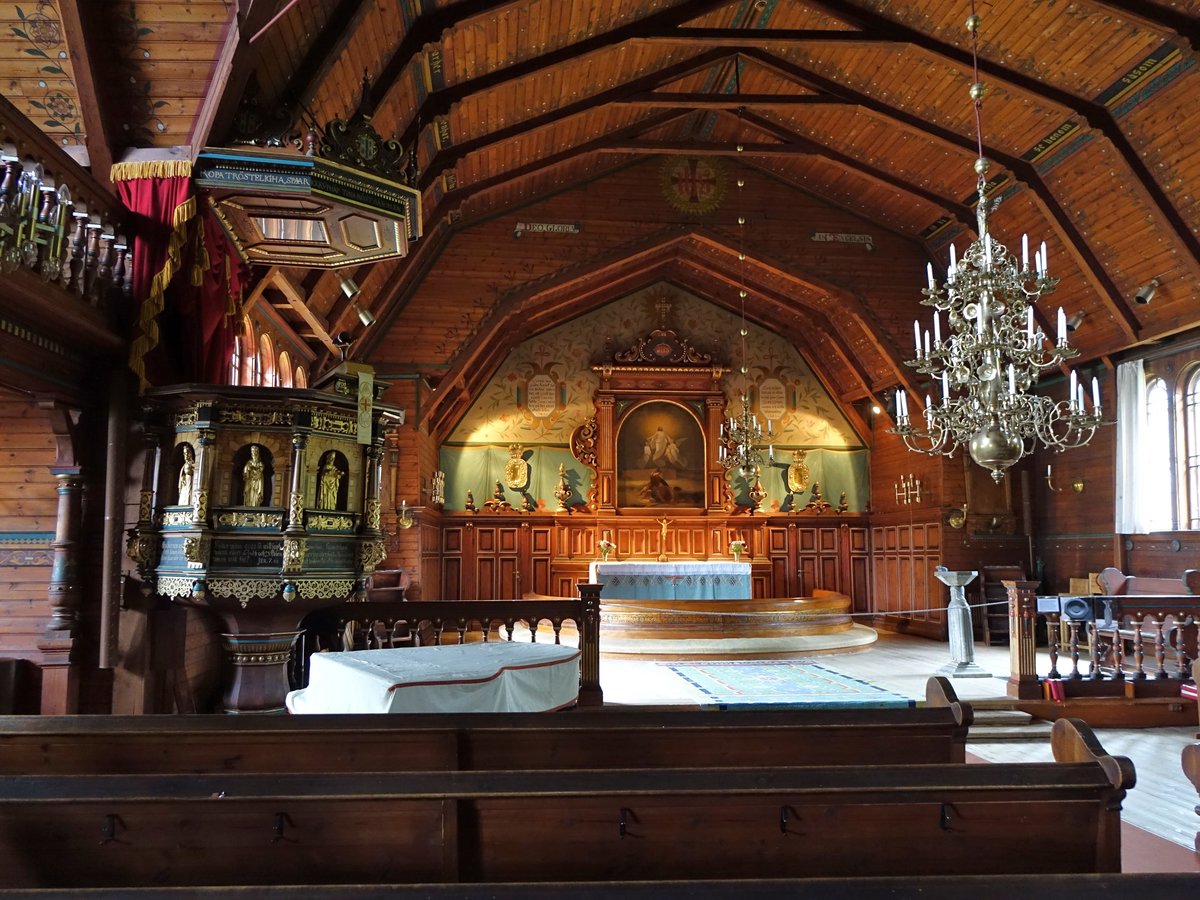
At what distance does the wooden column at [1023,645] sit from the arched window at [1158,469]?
4219mm

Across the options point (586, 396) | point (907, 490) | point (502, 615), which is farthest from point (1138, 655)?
point (586, 396)

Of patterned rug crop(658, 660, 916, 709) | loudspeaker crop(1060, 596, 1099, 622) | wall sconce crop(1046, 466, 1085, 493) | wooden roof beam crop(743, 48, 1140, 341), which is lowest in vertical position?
patterned rug crop(658, 660, 916, 709)

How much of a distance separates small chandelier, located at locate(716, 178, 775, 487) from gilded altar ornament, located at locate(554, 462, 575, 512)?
2.93 metres

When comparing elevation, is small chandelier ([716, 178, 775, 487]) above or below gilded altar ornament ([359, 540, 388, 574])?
above

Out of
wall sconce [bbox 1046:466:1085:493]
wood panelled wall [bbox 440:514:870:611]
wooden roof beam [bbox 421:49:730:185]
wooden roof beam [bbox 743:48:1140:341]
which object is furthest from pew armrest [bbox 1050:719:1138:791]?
wood panelled wall [bbox 440:514:870:611]

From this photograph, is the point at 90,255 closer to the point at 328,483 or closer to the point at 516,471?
the point at 328,483

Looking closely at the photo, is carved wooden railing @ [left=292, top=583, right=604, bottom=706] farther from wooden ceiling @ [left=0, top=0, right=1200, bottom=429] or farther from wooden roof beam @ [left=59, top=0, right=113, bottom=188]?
wooden ceiling @ [left=0, top=0, right=1200, bottom=429]

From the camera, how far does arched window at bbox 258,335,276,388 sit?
9.97 metres

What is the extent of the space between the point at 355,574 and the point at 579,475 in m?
10.1

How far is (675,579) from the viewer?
13.6 metres

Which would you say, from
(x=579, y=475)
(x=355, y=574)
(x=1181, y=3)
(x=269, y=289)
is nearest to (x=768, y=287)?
(x=579, y=475)

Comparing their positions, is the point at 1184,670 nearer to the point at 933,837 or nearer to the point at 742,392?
the point at 933,837

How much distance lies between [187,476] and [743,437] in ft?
30.2

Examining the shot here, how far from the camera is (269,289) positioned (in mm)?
9273
